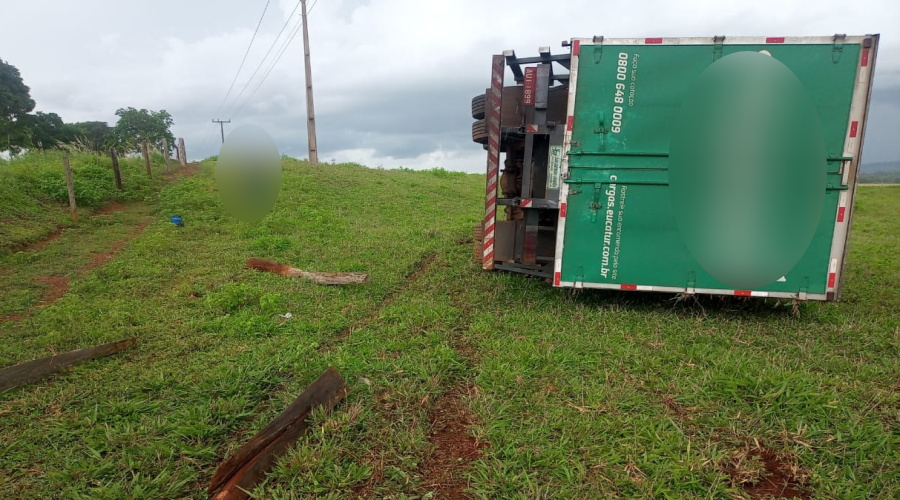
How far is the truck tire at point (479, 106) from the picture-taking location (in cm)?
623

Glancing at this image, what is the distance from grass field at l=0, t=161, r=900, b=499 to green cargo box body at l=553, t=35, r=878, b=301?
486 mm

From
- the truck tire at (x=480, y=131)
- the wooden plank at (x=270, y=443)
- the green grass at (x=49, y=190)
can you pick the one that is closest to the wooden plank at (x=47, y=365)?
the wooden plank at (x=270, y=443)

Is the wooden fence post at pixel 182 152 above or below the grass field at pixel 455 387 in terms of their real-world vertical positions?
above

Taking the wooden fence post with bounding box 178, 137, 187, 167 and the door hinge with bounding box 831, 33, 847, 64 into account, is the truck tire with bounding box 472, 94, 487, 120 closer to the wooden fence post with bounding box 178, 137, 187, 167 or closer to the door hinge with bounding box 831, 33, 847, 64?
the door hinge with bounding box 831, 33, 847, 64

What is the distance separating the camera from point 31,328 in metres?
5.09

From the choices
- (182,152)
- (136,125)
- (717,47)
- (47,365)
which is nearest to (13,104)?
(136,125)

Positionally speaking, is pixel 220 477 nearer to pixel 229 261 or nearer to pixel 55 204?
pixel 229 261

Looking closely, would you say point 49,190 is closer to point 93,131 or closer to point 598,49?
point 598,49

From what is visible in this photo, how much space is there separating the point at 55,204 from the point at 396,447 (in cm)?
1207

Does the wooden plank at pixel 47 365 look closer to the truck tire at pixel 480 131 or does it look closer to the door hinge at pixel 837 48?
the truck tire at pixel 480 131

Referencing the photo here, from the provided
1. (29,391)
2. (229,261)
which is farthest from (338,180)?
(29,391)

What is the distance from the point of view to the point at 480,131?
6262 mm

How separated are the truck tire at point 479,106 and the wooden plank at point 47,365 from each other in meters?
4.71

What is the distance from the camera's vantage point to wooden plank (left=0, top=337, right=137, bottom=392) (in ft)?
12.6
